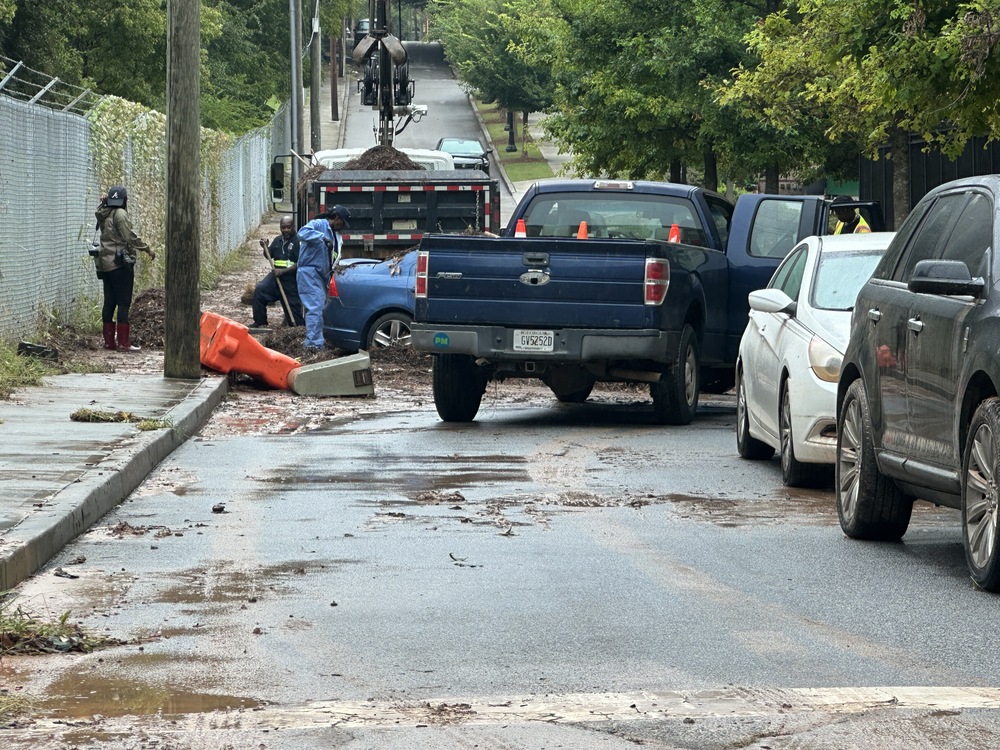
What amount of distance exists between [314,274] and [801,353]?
34.6ft

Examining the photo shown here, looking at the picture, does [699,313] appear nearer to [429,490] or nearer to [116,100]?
[429,490]

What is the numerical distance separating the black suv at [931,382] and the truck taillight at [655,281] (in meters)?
4.37

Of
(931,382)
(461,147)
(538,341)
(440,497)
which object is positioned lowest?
(440,497)

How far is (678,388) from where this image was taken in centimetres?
1379

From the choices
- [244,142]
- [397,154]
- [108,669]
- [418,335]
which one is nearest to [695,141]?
[397,154]

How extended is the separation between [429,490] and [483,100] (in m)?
69.1

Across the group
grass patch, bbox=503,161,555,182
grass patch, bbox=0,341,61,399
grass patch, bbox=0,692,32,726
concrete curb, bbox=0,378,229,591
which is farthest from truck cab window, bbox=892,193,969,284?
grass patch, bbox=503,161,555,182

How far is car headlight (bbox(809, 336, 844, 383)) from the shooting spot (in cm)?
993

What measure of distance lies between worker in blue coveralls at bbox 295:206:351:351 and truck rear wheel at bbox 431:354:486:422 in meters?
5.68

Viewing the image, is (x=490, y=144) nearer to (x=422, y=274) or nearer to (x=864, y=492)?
(x=422, y=274)

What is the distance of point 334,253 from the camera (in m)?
20.9

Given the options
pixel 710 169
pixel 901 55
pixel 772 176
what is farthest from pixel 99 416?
pixel 710 169

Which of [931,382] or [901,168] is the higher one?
[901,168]

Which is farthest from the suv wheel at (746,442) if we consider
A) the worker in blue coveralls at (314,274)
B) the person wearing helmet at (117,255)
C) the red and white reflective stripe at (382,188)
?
the red and white reflective stripe at (382,188)
